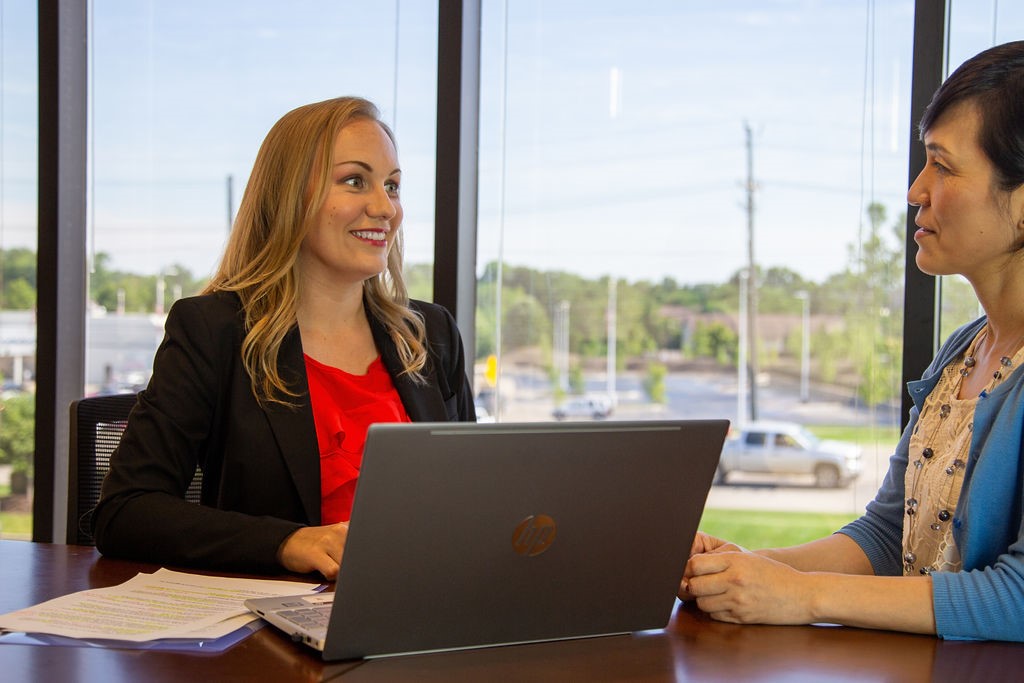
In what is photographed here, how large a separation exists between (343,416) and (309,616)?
34.8 inches

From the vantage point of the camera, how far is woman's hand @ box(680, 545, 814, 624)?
1286 millimetres

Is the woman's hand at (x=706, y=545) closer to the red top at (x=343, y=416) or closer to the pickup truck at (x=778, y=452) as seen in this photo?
the red top at (x=343, y=416)

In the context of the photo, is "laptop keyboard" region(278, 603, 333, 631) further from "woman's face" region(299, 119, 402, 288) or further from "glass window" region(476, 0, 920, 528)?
"glass window" region(476, 0, 920, 528)

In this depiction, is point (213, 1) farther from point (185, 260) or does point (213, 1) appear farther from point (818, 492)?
point (818, 492)

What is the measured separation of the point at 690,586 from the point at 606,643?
20cm

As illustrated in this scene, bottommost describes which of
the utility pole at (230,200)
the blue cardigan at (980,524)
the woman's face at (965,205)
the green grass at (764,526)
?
the green grass at (764,526)

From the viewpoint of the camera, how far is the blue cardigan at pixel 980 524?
123cm

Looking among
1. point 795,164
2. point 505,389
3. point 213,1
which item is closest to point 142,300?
point 213,1

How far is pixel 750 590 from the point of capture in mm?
1292

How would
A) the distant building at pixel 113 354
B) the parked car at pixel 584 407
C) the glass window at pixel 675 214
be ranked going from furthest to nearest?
1. the distant building at pixel 113 354
2. the parked car at pixel 584 407
3. the glass window at pixel 675 214

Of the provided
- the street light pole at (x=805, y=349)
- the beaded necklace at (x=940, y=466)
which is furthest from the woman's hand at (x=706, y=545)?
the street light pole at (x=805, y=349)

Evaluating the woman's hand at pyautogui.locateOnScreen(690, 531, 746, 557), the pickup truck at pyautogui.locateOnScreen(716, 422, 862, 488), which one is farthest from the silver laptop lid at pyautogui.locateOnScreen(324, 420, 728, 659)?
the pickup truck at pyautogui.locateOnScreen(716, 422, 862, 488)

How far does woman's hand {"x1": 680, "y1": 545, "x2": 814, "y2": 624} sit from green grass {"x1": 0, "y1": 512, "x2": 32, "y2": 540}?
8.50ft

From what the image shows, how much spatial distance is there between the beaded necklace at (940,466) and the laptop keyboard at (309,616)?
36.9 inches
